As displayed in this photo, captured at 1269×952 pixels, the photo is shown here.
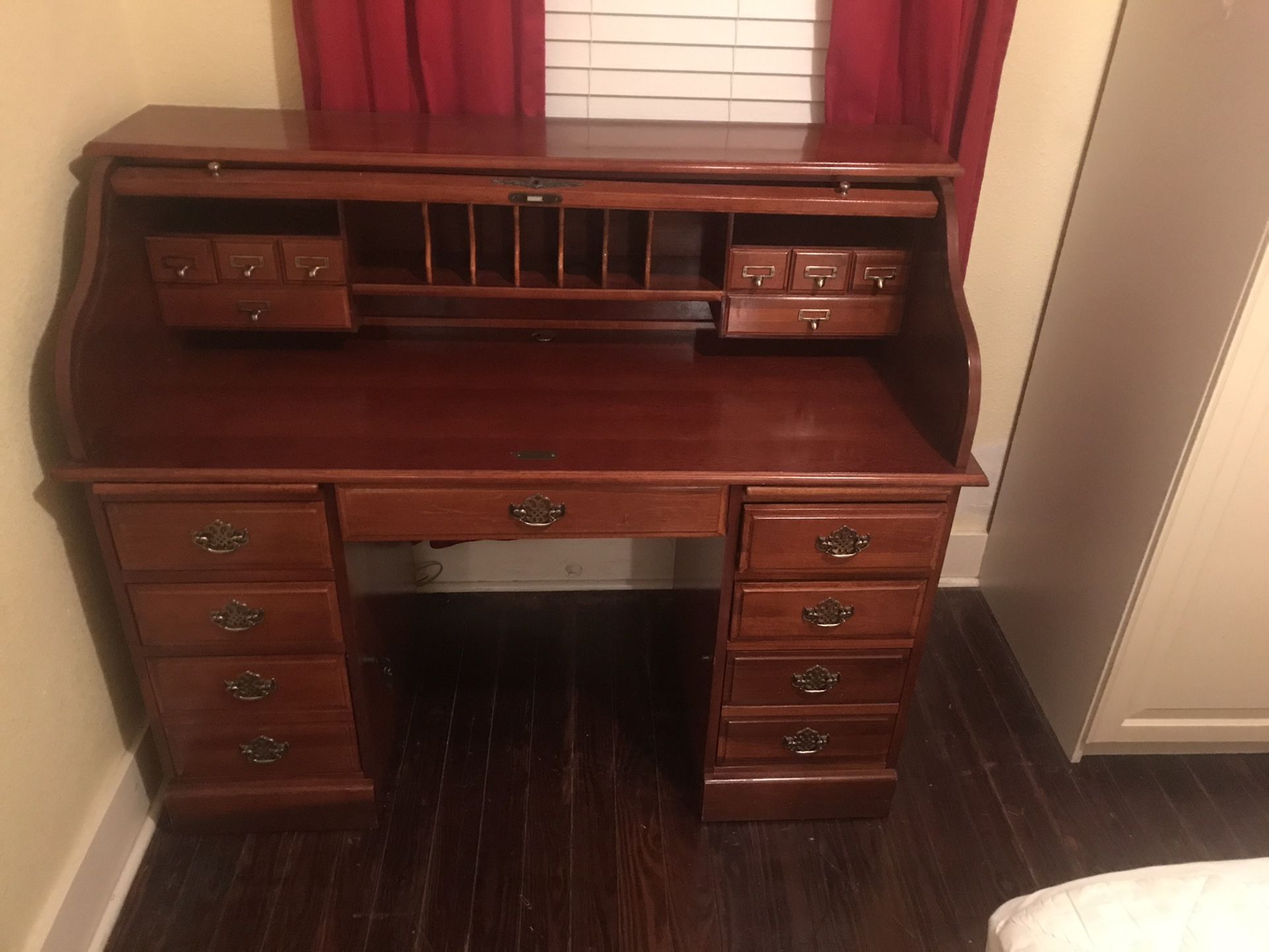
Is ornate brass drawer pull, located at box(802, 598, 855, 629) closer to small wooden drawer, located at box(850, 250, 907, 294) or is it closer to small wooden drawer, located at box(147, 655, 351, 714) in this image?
small wooden drawer, located at box(850, 250, 907, 294)

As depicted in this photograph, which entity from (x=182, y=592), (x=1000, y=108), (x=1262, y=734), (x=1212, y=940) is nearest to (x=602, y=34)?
(x=1000, y=108)

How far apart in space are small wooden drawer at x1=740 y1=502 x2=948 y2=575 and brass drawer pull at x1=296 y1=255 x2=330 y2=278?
779mm

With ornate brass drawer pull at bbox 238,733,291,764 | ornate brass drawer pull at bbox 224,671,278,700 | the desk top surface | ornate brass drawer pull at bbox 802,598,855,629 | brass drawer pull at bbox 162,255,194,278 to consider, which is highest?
the desk top surface

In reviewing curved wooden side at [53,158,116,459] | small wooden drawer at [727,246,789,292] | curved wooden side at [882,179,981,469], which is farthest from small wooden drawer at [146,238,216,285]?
curved wooden side at [882,179,981,469]

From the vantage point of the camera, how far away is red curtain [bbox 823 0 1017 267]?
5.38ft

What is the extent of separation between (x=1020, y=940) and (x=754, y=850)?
2.67 ft

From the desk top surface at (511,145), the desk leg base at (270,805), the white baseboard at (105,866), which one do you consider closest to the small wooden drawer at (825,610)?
the desk top surface at (511,145)

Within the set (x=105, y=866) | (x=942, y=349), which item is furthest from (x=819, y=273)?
(x=105, y=866)

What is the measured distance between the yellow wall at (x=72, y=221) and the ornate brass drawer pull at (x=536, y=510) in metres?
0.72

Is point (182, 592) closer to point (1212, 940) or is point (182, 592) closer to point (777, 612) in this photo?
point (777, 612)

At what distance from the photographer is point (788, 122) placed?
1785 millimetres

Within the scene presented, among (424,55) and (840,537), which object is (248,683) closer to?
(840,537)

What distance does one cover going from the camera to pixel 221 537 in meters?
1.42

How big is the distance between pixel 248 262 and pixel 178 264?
11 centimetres
